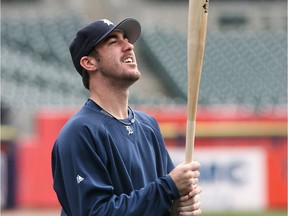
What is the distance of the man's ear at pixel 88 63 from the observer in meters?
3.32

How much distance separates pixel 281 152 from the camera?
40.0 feet

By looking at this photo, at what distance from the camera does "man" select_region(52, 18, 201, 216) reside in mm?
3090

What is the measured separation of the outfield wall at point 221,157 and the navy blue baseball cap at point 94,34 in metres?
8.49

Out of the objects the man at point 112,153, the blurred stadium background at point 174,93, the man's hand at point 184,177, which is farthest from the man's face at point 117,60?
the blurred stadium background at point 174,93

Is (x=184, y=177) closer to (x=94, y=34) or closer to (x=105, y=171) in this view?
(x=105, y=171)

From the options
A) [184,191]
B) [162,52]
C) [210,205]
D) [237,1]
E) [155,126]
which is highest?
[237,1]

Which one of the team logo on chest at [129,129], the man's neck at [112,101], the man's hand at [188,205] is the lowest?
the man's hand at [188,205]

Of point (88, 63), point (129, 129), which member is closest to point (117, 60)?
point (88, 63)

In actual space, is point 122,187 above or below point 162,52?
below

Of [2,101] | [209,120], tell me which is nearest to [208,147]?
[209,120]

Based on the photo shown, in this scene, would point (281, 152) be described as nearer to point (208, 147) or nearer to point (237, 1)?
point (208, 147)

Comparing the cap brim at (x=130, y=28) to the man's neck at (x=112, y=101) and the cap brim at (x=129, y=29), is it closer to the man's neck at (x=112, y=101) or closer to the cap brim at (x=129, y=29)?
the cap brim at (x=129, y=29)

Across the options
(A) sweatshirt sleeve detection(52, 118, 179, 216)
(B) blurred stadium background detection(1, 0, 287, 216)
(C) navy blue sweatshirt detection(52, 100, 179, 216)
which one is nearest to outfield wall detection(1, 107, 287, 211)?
(B) blurred stadium background detection(1, 0, 287, 216)

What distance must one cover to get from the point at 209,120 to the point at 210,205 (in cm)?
141
